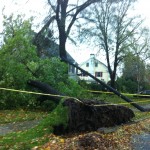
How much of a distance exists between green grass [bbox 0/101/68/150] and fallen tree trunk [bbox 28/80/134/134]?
0.44 ft

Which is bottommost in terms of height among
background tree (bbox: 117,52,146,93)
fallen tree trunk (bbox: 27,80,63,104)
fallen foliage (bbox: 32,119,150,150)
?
fallen foliage (bbox: 32,119,150,150)

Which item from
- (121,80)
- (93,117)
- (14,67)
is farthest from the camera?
(121,80)

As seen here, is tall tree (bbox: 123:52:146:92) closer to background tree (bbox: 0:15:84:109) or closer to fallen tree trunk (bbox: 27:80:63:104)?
background tree (bbox: 0:15:84:109)

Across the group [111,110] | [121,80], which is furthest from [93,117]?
[121,80]

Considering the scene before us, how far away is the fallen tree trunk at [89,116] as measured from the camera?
8.48m

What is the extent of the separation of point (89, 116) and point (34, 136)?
1.89 meters

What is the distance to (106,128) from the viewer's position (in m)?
9.69

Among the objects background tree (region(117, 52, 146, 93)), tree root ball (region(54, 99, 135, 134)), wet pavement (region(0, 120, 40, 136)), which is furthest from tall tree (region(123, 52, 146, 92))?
tree root ball (region(54, 99, 135, 134))

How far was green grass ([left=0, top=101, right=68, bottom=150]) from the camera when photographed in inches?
273

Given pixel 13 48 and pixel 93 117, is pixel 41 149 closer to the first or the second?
pixel 93 117

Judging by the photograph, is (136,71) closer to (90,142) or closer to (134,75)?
(134,75)

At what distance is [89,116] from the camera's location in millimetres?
9125

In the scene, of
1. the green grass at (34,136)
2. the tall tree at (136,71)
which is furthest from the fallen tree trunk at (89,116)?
the tall tree at (136,71)

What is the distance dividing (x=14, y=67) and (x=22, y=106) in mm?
1778
